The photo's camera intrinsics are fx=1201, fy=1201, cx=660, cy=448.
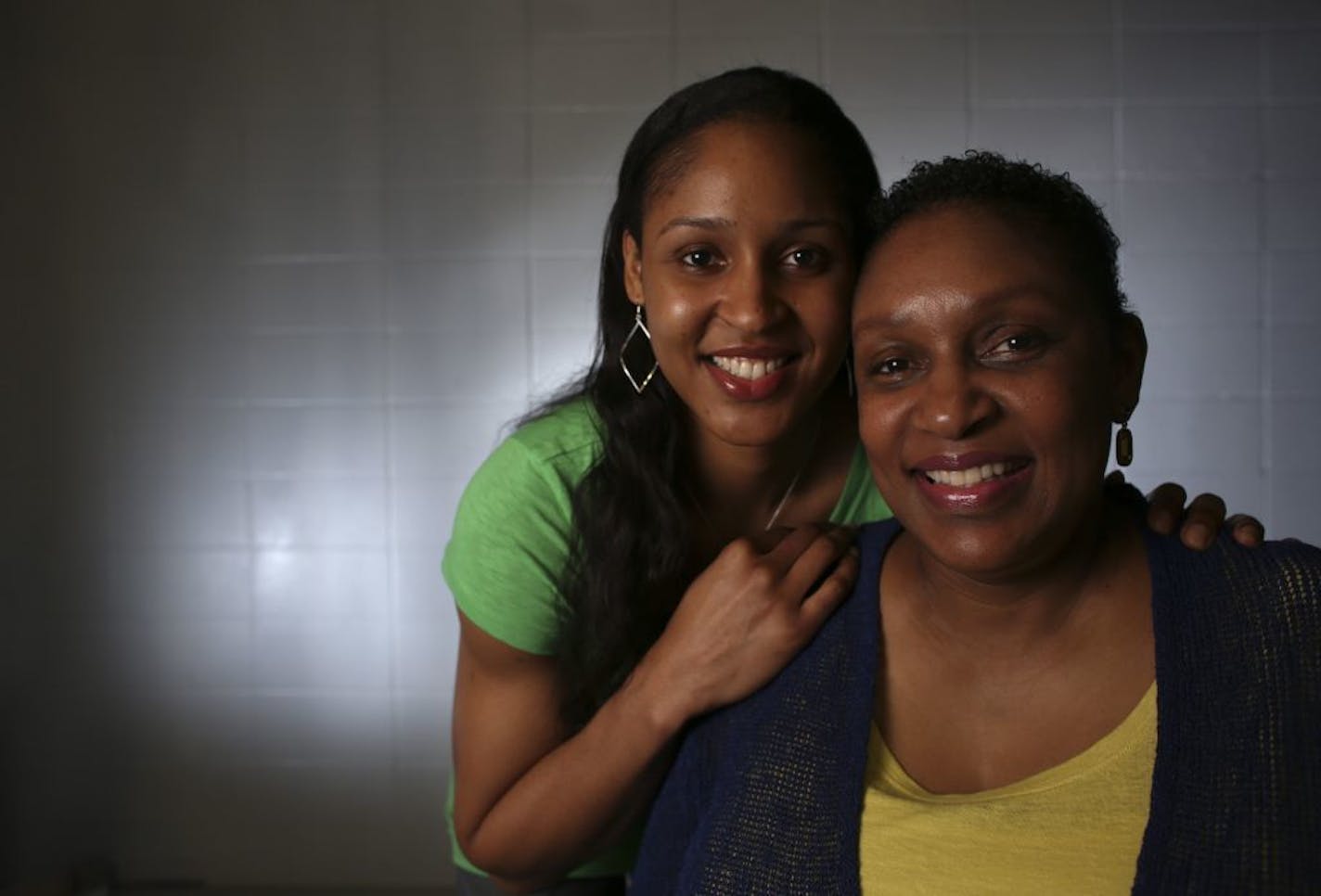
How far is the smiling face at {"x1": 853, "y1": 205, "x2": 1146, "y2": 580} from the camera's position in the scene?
1.09 m

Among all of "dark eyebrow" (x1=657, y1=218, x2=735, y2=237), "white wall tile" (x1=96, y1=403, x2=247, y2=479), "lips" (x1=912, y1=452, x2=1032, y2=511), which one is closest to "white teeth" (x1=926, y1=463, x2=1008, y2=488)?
"lips" (x1=912, y1=452, x2=1032, y2=511)

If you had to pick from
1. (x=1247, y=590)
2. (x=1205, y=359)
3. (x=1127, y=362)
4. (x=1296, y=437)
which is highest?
(x=1205, y=359)

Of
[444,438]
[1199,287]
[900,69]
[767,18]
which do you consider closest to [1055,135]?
[900,69]

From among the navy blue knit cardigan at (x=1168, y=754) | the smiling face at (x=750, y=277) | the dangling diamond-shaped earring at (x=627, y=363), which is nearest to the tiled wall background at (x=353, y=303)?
the dangling diamond-shaped earring at (x=627, y=363)

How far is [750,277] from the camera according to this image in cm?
135

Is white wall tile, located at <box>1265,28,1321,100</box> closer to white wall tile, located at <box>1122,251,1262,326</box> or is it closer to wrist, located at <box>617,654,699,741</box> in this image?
white wall tile, located at <box>1122,251,1262,326</box>

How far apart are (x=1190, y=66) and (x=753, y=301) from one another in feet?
7.75

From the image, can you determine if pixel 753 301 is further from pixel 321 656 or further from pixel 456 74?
pixel 321 656

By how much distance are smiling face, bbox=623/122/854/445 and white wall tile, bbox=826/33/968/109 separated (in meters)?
1.93

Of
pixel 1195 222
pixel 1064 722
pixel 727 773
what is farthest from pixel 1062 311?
pixel 1195 222

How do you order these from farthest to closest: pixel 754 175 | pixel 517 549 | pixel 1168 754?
pixel 517 549
pixel 754 175
pixel 1168 754

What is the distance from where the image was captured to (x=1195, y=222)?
3139 millimetres

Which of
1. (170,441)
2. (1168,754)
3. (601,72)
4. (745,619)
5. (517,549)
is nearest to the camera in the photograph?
(1168,754)

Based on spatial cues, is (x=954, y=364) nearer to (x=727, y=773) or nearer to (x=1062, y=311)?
(x=1062, y=311)
